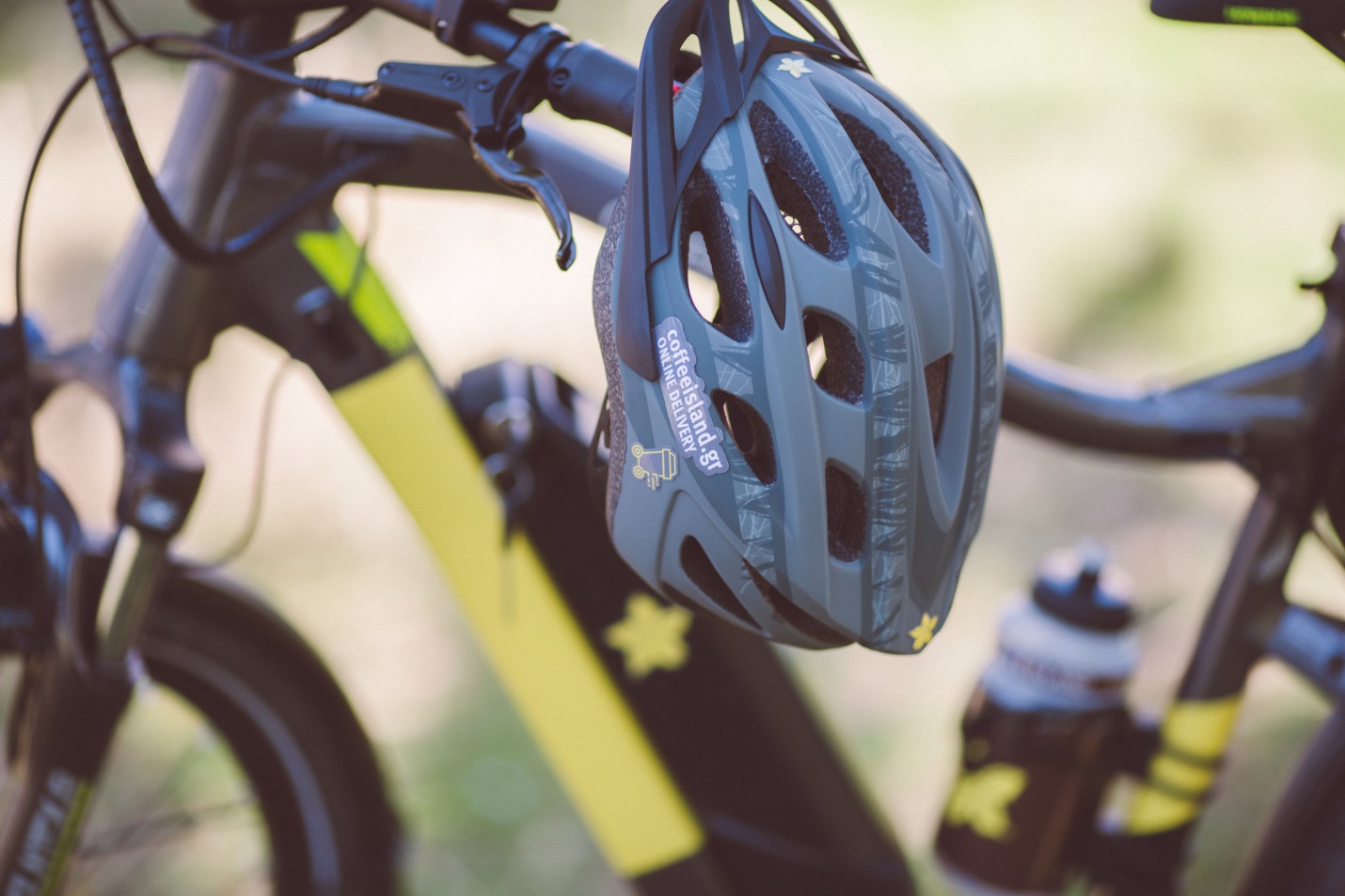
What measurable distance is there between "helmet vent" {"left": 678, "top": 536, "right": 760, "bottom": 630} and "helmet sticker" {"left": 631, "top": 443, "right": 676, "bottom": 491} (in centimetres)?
5

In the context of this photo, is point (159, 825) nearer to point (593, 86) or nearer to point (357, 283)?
point (357, 283)

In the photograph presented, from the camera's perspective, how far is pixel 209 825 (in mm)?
1755

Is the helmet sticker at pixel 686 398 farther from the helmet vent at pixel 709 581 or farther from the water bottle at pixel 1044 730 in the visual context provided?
the water bottle at pixel 1044 730

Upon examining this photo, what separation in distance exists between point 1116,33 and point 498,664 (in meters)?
3.60

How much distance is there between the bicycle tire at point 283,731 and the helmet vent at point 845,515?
2.47ft

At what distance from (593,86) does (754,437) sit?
0.80ft

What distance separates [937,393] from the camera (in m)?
0.72

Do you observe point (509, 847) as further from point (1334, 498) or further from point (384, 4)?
point (384, 4)

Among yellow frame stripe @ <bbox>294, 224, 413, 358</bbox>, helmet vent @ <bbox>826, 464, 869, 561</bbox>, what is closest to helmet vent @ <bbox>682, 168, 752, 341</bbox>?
helmet vent @ <bbox>826, 464, 869, 561</bbox>

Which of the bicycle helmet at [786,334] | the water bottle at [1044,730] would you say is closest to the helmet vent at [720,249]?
the bicycle helmet at [786,334]

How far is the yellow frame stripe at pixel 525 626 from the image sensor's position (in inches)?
39.8

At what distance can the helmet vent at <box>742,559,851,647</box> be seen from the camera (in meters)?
0.68

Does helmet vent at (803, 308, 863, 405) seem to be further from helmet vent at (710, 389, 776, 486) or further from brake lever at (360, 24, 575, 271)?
brake lever at (360, 24, 575, 271)

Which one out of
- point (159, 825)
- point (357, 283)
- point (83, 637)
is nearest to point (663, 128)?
point (357, 283)
